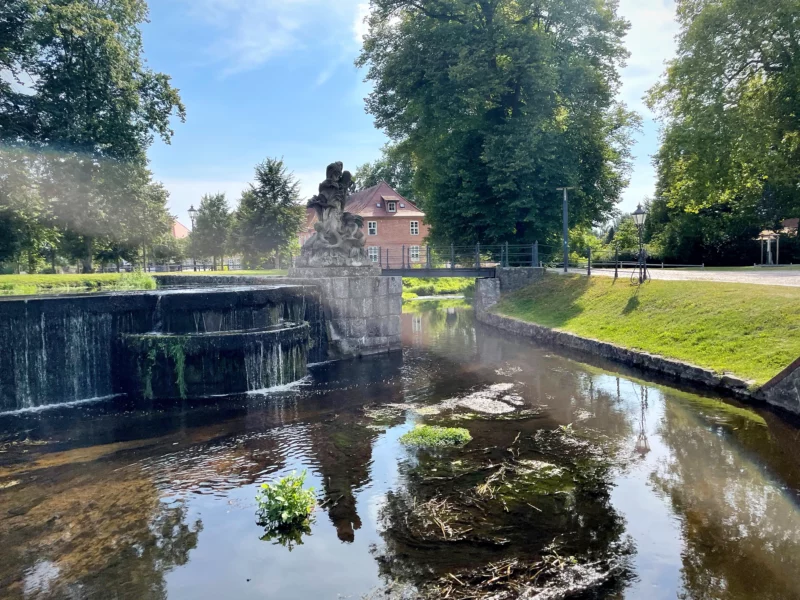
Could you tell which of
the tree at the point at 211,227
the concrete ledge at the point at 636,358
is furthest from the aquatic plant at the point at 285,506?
the tree at the point at 211,227

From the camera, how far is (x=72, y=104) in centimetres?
2309

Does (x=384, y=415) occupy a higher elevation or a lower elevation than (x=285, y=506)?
lower

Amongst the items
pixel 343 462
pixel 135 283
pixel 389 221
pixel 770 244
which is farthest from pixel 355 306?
pixel 389 221

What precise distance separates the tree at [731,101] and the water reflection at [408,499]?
13.6m

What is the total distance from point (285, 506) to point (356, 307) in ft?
35.9

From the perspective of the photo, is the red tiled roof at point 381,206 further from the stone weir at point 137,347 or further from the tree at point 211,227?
the stone weir at point 137,347

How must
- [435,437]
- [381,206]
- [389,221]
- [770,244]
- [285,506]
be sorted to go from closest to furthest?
1. [285,506]
2. [435,437]
3. [770,244]
4. [389,221]
5. [381,206]

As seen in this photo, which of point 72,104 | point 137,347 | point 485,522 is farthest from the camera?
point 72,104

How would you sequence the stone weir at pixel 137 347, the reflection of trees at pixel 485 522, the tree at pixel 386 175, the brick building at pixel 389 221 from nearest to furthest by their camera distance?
the reflection of trees at pixel 485 522
the stone weir at pixel 137 347
the brick building at pixel 389 221
the tree at pixel 386 175

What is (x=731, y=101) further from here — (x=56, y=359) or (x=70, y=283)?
(x=70, y=283)

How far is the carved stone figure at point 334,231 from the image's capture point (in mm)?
16703

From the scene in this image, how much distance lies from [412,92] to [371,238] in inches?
1095

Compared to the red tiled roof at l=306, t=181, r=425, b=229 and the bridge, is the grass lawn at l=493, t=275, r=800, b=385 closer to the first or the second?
the bridge

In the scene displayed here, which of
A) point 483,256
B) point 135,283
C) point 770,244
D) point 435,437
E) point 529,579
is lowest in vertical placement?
point 529,579
